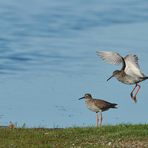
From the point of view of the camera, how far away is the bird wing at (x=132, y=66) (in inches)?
1110

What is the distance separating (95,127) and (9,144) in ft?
13.4

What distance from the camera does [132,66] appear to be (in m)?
28.6

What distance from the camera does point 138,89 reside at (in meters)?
28.4

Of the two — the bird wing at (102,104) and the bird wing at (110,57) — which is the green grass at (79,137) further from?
the bird wing at (110,57)

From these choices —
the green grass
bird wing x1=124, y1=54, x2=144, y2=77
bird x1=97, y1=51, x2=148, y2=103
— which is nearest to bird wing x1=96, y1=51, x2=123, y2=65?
bird x1=97, y1=51, x2=148, y2=103

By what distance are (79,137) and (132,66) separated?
6868mm

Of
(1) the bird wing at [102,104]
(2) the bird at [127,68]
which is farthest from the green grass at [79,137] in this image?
(2) the bird at [127,68]

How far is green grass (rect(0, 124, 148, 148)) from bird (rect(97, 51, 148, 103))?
4504 millimetres

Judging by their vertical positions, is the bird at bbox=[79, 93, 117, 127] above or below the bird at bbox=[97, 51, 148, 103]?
below

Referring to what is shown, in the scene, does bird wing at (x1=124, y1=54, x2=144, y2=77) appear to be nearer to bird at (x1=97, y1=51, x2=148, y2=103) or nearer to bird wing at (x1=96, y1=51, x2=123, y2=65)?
bird at (x1=97, y1=51, x2=148, y2=103)

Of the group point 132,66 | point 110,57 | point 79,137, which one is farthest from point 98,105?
point 79,137

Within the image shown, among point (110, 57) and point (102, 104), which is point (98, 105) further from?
point (110, 57)

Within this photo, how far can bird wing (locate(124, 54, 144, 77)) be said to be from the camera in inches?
1110

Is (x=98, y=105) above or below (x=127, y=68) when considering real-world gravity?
below
